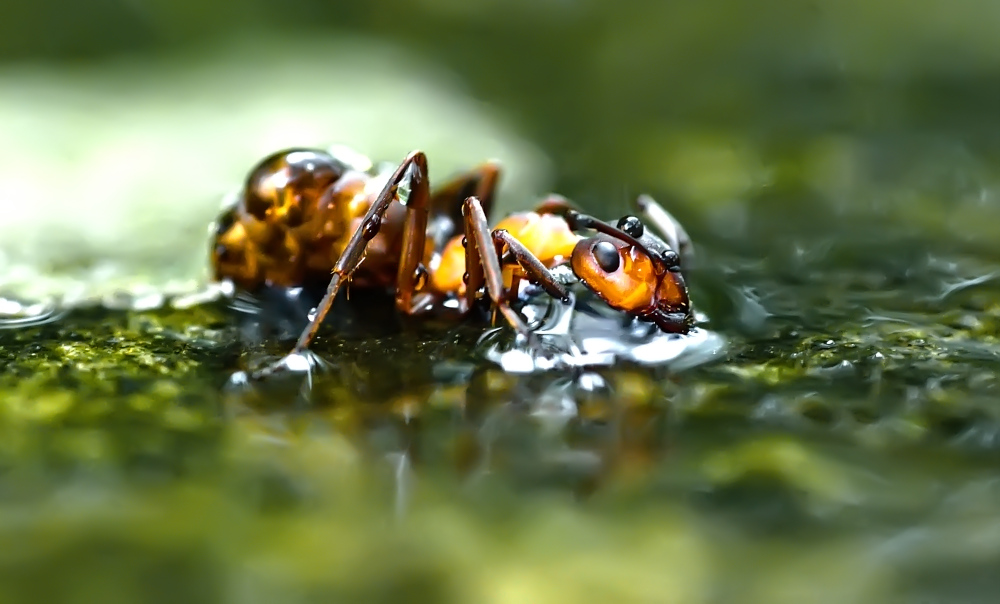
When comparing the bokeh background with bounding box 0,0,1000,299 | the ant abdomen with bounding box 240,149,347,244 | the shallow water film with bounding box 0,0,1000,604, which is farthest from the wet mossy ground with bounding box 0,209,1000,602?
the bokeh background with bounding box 0,0,1000,299

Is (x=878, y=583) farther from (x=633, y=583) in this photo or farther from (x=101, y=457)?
(x=101, y=457)

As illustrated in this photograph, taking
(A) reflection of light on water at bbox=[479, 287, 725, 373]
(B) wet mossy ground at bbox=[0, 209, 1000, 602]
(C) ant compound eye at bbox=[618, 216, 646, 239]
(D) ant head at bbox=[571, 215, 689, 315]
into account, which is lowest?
Answer: (B) wet mossy ground at bbox=[0, 209, 1000, 602]

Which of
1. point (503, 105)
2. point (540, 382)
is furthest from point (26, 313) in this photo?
point (503, 105)

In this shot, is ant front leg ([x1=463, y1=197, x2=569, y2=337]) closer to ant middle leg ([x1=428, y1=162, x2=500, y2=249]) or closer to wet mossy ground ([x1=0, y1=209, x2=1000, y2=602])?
wet mossy ground ([x1=0, y1=209, x2=1000, y2=602])

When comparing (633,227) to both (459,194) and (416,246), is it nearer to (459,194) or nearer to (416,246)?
(416,246)

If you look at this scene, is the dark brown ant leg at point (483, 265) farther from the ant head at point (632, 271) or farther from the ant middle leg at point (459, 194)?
the ant middle leg at point (459, 194)
